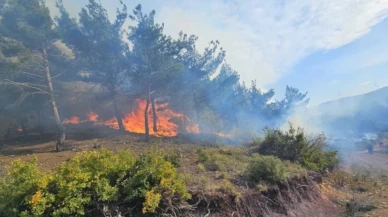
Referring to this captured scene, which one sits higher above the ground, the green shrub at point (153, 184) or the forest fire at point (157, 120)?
the forest fire at point (157, 120)

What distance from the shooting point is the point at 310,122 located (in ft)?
209

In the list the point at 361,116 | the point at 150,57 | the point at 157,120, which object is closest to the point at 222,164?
the point at 150,57

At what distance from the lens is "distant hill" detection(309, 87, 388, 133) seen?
56.1 m

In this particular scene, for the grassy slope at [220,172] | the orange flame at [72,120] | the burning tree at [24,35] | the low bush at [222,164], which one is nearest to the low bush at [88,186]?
Result: the grassy slope at [220,172]

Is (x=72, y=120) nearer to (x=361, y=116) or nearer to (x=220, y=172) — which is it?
(x=220, y=172)

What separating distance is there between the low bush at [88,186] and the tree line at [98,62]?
15479 millimetres

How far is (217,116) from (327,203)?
87.5 ft

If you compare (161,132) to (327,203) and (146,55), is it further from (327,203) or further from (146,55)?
(327,203)

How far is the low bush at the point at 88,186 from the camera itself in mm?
6156

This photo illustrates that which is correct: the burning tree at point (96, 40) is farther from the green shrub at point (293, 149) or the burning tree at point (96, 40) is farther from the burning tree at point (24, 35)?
the green shrub at point (293, 149)

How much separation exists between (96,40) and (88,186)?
72.4ft

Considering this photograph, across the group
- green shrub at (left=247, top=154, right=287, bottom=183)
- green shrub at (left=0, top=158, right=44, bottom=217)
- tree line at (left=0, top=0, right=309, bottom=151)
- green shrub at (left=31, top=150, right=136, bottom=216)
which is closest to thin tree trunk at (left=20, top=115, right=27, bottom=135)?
tree line at (left=0, top=0, right=309, bottom=151)

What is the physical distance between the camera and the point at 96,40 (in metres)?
25.7

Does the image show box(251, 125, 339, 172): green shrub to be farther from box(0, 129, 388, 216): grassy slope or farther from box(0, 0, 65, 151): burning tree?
box(0, 0, 65, 151): burning tree
